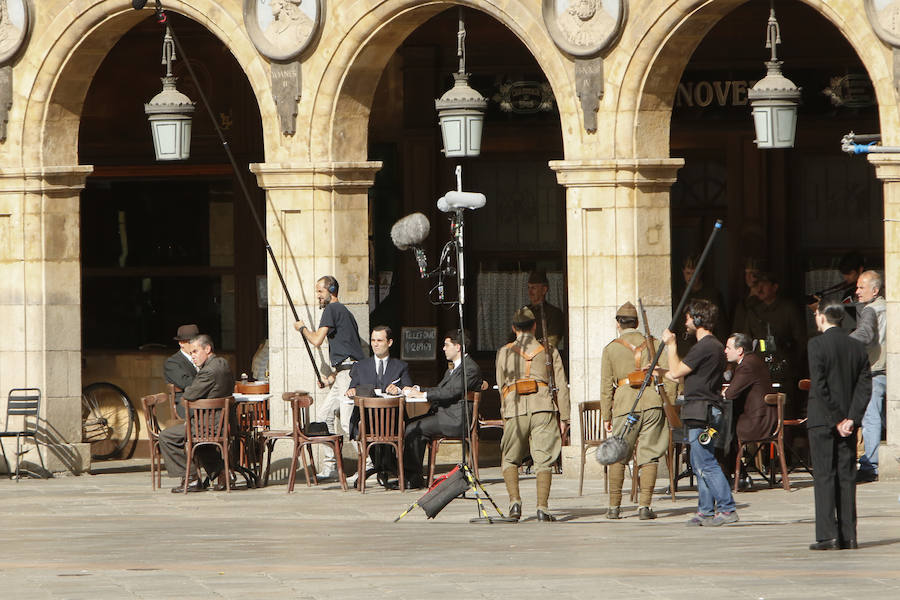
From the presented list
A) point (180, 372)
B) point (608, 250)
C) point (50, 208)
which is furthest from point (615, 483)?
point (50, 208)

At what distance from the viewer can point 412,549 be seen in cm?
1173

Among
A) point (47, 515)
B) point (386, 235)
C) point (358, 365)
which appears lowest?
point (47, 515)

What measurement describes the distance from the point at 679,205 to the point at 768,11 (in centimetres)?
196

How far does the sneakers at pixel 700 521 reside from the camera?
12844 millimetres

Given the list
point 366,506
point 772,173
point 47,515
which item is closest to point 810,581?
point 366,506

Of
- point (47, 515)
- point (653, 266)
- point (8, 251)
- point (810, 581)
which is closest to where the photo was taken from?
point (810, 581)

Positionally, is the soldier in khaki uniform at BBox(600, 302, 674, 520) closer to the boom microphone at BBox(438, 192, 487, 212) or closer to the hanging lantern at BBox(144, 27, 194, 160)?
the boom microphone at BBox(438, 192, 487, 212)

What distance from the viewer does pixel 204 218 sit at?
19641 millimetres

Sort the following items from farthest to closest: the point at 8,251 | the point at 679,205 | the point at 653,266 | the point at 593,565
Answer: the point at 679,205
the point at 8,251
the point at 653,266
the point at 593,565

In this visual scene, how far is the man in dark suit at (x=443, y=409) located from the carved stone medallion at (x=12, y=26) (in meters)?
4.65

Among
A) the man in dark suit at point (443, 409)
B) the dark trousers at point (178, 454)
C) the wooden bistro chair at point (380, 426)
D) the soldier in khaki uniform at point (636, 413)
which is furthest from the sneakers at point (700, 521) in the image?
the dark trousers at point (178, 454)

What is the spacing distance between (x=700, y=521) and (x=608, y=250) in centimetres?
328

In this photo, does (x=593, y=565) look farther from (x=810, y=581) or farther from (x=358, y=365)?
(x=358, y=365)

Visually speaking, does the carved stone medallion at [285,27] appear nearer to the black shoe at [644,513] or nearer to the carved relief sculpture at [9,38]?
the carved relief sculpture at [9,38]
